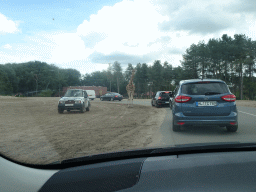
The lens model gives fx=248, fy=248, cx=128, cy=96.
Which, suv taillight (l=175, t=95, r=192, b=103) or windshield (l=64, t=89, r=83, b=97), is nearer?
suv taillight (l=175, t=95, r=192, b=103)

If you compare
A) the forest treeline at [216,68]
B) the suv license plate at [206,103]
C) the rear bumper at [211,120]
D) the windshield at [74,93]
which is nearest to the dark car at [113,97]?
the forest treeline at [216,68]

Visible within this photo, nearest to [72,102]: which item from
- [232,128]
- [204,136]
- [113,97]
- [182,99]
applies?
[182,99]

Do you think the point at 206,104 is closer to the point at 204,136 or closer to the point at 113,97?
the point at 204,136

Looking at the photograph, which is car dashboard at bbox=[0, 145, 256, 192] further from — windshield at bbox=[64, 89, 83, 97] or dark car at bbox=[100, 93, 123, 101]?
dark car at bbox=[100, 93, 123, 101]

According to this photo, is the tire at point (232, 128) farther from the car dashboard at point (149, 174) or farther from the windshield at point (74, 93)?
the windshield at point (74, 93)

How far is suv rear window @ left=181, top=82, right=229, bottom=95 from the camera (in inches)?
285

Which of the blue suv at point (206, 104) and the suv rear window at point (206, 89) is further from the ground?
the suv rear window at point (206, 89)

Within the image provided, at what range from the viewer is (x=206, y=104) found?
283 inches

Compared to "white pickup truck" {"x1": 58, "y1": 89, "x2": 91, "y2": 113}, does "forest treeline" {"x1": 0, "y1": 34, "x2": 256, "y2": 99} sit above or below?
above

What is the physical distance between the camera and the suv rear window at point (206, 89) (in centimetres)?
725

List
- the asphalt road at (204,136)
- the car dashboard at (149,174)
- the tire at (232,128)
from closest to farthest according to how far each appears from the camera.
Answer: the car dashboard at (149,174) → the asphalt road at (204,136) → the tire at (232,128)

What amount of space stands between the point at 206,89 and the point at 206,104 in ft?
1.48

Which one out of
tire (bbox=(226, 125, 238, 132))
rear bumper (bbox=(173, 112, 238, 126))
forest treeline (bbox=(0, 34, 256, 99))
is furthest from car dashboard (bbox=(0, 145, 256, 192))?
forest treeline (bbox=(0, 34, 256, 99))

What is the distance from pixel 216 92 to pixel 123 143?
318 centimetres
